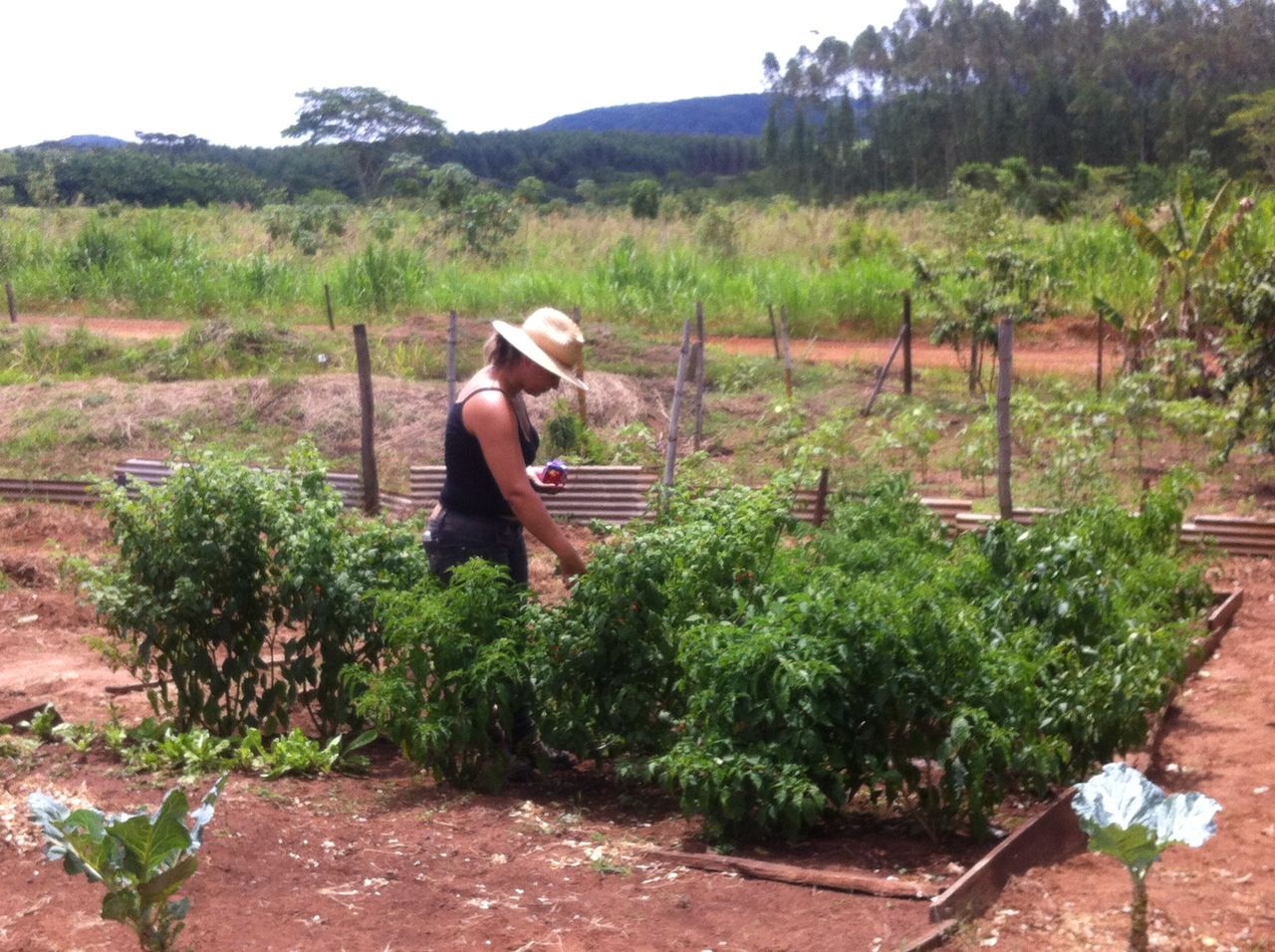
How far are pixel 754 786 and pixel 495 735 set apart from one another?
1.32m

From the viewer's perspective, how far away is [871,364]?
1595cm

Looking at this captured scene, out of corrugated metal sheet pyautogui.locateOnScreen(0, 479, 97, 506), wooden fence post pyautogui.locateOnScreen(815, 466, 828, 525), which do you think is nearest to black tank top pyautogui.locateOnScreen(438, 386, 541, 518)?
wooden fence post pyautogui.locateOnScreen(815, 466, 828, 525)

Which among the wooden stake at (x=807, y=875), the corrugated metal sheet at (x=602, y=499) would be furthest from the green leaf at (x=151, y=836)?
the corrugated metal sheet at (x=602, y=499)

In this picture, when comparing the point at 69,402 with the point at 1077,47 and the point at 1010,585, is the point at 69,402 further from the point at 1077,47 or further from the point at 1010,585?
the point at 1077,47

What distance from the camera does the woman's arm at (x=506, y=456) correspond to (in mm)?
4445

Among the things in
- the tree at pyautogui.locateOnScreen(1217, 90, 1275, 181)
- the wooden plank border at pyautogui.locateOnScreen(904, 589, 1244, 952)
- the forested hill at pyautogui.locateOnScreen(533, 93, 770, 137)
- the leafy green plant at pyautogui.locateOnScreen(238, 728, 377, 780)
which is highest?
the forested hill at pyautogui.locateOnScreen(533, 93, 770, 137)

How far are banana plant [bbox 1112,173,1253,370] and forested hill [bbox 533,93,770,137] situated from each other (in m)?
55.7

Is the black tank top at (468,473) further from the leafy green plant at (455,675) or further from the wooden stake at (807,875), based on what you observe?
the wooden stake at (807,875)

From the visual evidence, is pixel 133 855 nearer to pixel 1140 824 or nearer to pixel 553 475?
pixel 1140 824

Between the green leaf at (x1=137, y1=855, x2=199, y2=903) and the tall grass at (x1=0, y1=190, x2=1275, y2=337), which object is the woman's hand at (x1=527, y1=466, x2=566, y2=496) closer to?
the green leaf at (x1=137, y1=855, x2=199, y2=903)

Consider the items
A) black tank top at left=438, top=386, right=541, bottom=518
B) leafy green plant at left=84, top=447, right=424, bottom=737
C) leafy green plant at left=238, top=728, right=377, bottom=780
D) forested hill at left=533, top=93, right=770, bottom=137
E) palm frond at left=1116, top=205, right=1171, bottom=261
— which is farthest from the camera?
forested hill at left=533, top=93, right=770, bottom=137

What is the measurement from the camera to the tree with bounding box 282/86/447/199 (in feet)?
142

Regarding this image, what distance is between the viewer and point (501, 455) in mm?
4453

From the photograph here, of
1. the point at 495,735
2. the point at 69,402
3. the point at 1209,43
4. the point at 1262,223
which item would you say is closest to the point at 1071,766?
the point at 495,735
